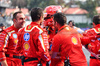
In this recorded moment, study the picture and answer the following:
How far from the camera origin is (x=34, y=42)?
279cm

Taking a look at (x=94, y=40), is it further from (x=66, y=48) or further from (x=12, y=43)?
(x=12, y=43)

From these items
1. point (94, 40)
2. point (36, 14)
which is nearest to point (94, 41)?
point (94, 40)

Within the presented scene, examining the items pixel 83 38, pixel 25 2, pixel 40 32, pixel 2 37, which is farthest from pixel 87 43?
pixel 25 2

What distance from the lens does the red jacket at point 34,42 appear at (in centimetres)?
273

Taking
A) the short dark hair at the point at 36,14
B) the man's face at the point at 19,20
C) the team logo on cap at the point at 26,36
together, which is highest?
the short dark hair at the point at 36,14

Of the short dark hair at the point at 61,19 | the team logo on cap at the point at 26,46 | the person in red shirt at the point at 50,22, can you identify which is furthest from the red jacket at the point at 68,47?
the person in red shirt at the point at 50,22

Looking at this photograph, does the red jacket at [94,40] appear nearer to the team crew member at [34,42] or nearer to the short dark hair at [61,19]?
the short dark hair at [61,19]

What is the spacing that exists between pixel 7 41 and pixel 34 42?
915 millimetres

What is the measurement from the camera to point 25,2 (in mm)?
6328

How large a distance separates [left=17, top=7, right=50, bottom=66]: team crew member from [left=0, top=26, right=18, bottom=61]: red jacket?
2.07 ft

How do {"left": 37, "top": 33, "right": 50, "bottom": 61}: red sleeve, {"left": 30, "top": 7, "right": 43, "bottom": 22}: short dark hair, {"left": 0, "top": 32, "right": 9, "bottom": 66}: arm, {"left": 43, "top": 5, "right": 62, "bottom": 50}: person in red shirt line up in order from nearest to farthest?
{"left": 37, "top": 33, "right": 50, "bottom": 61}: red sleeve, {"left": 30, "top": 7, "right": 43, "bottom": 22}: short dark hair, {"left": 0, "top": 32, "right": 9, "bottom": 66}: arm, {"left": 43, "top": 5, "right": 62, "bottom": 50}: person in red shirt

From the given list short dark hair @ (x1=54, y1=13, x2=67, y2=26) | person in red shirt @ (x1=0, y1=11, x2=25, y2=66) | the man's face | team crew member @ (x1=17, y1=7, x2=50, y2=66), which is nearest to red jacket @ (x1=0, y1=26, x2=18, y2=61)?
person in red shirt @ (x1=0, y1=11, x2=25, y2=66)

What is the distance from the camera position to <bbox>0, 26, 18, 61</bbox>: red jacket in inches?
135

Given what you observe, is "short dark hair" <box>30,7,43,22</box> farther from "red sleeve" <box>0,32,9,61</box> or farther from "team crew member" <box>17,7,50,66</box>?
"red sleeve" <box>0,32,9,61</box>
